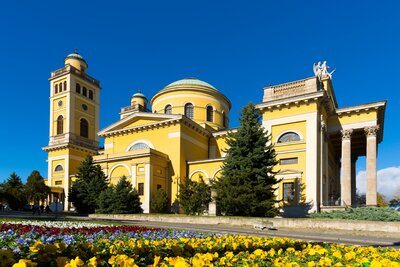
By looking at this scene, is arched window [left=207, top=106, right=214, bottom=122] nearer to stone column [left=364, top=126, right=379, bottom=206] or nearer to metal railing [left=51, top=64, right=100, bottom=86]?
stone column [left=364, top=126, right=379, bottom=206]

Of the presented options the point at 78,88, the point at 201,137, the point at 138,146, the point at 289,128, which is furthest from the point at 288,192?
the point at 78,88

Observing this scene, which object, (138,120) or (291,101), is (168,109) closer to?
(138,120)

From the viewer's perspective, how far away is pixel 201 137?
40.8 m

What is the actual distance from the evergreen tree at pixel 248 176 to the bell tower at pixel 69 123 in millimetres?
29785

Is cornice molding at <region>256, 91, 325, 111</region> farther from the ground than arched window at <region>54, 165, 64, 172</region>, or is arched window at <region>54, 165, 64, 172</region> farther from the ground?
cornice molding at <region>256, 91, 325, 111</region>

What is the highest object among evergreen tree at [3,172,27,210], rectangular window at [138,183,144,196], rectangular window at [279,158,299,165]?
rectangular window at [279,158,299,165]

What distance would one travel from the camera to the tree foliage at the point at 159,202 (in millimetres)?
31406

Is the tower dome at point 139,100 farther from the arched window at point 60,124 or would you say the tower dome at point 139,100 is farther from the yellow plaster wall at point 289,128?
the yellow plaster wall at point 289,128

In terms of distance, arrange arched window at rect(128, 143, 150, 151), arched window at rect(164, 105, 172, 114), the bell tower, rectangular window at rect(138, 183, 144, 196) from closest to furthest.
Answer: rectangular window at rect(138, 183, 144, 196) < arched window at rect(128, 143, 150, 151) < arched window at rect(164, 105, 172, 114) < the bell tower

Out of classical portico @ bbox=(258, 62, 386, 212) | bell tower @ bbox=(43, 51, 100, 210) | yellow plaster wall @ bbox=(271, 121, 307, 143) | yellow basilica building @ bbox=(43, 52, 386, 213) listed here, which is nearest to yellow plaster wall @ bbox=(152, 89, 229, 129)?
yellow basilica building @ bbox=(43, 52, 386, 213)

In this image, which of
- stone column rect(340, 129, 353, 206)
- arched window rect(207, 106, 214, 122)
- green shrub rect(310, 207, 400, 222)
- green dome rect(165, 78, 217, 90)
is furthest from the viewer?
green dome rect(165, 78, 217, 90)

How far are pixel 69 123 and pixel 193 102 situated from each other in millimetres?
20217

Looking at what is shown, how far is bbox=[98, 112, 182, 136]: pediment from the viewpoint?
122 ft

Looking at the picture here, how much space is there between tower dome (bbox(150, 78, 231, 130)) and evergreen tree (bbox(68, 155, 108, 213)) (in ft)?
45.4
